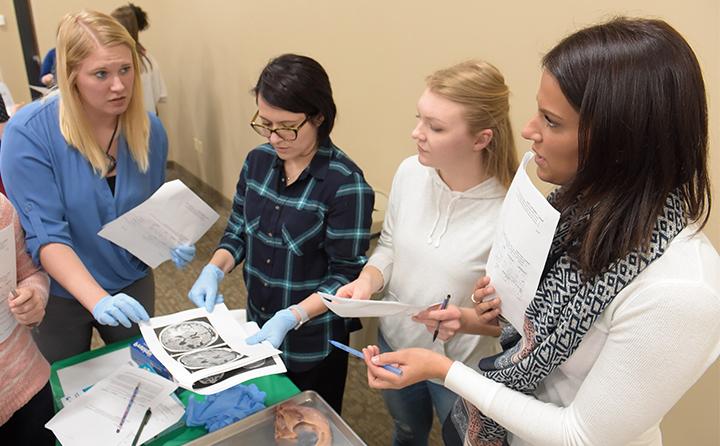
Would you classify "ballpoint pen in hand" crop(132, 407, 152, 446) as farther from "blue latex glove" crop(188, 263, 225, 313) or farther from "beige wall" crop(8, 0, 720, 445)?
"beige wall" crop(8, 0, 720, 445)

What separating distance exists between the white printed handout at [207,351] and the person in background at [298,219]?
9 cm

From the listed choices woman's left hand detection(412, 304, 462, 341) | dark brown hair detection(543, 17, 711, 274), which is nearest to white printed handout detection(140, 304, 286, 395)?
woman's left hand detection(412, 304, 462, 341)

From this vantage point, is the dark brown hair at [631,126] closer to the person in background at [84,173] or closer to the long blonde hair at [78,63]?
the person in background at [84,173]

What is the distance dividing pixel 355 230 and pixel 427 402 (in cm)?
56

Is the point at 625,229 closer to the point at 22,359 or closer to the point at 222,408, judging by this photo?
the point at 222,408

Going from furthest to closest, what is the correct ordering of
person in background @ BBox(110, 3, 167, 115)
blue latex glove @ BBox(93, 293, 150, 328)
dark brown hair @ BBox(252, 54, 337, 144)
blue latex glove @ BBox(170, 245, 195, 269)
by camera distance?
person in background @ BBox(110, 3, 167, 115) < blue latex glove @ BBox(170, 245, 195, 269) < dark brown hair @ BBox(252, 54, 337, 144) < blue latex glove @ BBox(93, 293, 150, 328)

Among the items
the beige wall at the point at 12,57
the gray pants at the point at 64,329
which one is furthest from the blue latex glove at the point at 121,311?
the beige wall at the point at 12,57

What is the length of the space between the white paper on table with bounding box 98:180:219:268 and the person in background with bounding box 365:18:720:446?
942mm

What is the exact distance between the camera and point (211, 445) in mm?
1019

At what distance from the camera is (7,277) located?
112cm

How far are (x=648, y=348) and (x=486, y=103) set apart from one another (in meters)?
0.67

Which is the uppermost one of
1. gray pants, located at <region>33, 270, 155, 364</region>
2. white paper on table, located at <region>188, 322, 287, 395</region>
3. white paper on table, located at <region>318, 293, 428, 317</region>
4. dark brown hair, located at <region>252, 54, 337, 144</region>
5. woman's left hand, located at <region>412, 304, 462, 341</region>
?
dark brown hair, located at <region>252, 54, 337, 144</region>

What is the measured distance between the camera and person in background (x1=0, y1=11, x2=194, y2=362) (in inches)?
53.6

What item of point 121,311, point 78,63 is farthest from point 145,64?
point 121,311
